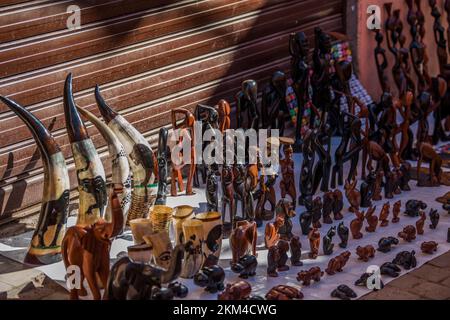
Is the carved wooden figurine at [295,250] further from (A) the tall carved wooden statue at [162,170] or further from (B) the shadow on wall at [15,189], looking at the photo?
(B) the shadow on wall at [15,189]

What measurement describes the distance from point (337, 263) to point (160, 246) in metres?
1.14

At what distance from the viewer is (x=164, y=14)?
7.62 m

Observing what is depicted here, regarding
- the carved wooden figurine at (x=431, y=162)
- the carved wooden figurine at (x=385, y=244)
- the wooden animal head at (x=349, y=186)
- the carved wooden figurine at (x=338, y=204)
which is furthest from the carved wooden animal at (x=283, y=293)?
the carved wooden figurine at (x=431, y=162)

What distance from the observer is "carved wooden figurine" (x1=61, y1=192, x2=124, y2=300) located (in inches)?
205

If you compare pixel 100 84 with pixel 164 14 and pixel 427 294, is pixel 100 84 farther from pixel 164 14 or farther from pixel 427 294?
pixel 427 294

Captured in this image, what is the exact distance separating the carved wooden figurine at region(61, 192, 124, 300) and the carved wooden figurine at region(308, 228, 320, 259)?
1.42m

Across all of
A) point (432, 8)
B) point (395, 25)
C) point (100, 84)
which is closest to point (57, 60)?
point (100, 84)

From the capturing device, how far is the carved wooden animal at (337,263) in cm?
587

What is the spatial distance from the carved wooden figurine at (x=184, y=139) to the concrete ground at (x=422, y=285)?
6.86 ft

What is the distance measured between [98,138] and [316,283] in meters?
2.40

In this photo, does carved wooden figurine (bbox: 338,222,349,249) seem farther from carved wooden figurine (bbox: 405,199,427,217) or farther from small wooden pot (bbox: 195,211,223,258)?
small wooden pot (bbox: 195,211,223,258)

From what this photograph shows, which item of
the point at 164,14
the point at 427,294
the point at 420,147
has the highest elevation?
the point at 164,14

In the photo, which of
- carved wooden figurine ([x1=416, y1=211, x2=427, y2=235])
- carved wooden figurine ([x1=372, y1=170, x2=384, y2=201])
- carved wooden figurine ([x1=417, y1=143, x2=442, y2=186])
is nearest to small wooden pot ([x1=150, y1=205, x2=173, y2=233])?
carved wooden figurine ([x1=416, y1=211, x2=427, y2=235])

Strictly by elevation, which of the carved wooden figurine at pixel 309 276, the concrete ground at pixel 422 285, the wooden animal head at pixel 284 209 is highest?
the wooden animal head at pixel 284 209
